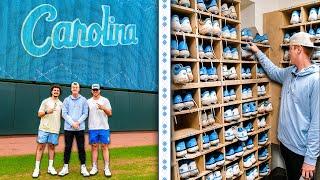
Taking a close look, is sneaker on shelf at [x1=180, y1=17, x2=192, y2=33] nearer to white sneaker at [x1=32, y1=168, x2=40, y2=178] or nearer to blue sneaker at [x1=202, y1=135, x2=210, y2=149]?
blue sneaker at [x1=202, y1=135, x2=210, y2=149]

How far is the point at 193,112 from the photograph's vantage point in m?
1.39

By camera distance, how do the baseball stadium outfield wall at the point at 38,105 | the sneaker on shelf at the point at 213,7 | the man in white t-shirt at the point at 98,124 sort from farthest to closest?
the sneaker on shelf at the point at 213,7 → the man in white t-shirt at the point at 98,124 → the baseball stadium outfield wall at the point at 38,105

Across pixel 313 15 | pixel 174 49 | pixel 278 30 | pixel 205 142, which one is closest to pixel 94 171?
pixel 205 142

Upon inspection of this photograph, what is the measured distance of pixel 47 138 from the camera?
1235 millimetres

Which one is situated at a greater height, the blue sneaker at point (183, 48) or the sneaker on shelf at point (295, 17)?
the sneaker on shelf at point (295, 17)

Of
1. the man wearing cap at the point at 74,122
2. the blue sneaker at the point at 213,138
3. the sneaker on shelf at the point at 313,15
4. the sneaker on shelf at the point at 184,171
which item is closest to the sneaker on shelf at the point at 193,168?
the sneaker on shelf at the point at 184,171

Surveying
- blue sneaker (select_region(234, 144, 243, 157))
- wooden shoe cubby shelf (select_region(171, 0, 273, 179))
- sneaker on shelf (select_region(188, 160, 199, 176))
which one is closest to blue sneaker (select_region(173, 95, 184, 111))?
wooden shoe cubby shelf (select_region(171, 0, 273, 179))

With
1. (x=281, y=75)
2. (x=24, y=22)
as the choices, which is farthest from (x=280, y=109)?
(x=24, y=22)

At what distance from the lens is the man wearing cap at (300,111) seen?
1.26 metres

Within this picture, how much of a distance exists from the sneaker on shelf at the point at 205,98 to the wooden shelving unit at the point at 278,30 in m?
0.29

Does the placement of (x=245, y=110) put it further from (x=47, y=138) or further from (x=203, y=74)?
(x=47, y=138)

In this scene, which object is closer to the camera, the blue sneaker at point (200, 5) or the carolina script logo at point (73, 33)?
the carolina script logo at point (73, 33)

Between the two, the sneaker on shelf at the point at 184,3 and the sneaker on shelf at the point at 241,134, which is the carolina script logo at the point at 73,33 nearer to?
the sneaker on shelf at the point at 184,3

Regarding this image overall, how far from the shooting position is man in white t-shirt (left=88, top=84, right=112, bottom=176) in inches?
50.9
